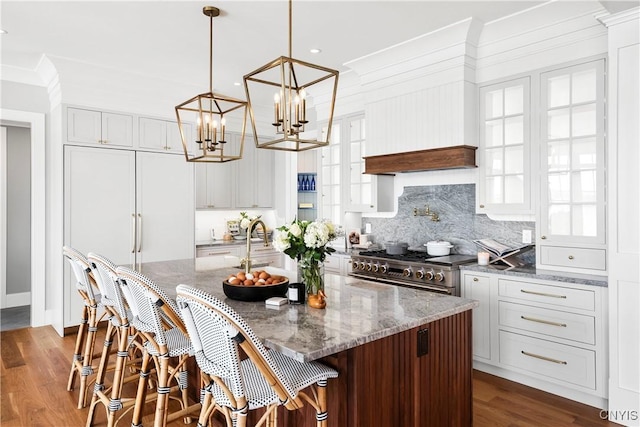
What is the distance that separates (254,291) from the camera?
228 cm

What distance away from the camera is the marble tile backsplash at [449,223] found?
3748mm

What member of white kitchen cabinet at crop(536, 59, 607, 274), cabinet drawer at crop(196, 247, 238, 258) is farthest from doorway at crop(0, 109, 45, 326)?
white kitchen cabinet at crop(536, 59, 607, 274)

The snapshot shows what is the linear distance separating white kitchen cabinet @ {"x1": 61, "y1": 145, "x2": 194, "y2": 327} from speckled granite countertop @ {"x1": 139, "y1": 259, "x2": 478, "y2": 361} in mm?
2412

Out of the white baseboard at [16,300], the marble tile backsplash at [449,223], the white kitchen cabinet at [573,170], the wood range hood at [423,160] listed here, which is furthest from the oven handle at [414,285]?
the white baseboard at [16,300]

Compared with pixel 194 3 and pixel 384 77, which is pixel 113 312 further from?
pixel 384 77

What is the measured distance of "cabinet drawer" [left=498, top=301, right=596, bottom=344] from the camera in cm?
295

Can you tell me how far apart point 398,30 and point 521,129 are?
1314 millimetres

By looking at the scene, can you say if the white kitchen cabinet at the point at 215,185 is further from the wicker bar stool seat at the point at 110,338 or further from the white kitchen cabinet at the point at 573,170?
the white kitchen cabinet at the point at 573,170

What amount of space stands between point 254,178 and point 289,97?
14.4ft

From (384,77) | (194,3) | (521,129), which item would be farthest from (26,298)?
(521,129)

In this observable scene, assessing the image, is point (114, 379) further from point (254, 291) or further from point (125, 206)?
point (125, 206)

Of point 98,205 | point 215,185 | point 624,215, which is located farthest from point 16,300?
point 624,215

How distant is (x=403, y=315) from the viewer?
6.47 feet

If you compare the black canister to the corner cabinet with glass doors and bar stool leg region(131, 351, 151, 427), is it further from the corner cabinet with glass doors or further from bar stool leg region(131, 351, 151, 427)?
the corner cabinet with glass doors
